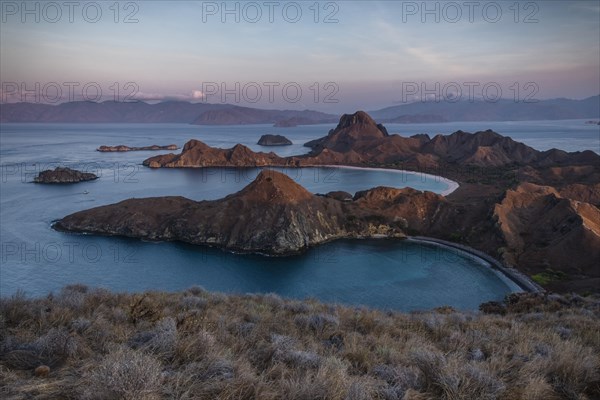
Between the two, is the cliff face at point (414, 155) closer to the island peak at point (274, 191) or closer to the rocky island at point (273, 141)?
the rocky island at point (273, 141)

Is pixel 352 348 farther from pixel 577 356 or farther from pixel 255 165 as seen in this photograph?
pixel 255 165

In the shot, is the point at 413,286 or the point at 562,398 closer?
the point at 562,398

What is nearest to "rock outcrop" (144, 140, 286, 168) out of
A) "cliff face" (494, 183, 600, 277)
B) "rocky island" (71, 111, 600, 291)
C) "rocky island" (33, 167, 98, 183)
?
"rocky island" (33, 167, 98, 183)

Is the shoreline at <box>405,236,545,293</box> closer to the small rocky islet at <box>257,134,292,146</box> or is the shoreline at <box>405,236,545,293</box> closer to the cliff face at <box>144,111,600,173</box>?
the cliff face at <box>144,111,600,173</box>

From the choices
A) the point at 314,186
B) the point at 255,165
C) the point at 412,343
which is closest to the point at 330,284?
the point at 412,343

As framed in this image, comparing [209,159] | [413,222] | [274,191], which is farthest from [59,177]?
[413,222]

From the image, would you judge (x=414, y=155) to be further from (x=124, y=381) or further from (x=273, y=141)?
(x=124, y=381)
